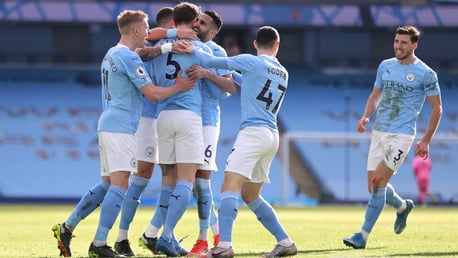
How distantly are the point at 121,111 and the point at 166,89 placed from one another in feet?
1.52

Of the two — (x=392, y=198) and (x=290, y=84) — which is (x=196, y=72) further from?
(x=290, y=84)

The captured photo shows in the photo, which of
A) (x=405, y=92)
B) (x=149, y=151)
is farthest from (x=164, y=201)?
(x=405, y=92)

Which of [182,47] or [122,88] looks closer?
[122,88]

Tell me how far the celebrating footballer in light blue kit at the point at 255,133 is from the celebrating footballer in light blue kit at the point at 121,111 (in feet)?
1.89

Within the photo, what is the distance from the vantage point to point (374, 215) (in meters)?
11.4

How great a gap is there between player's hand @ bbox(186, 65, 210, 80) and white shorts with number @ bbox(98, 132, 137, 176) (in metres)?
0.82

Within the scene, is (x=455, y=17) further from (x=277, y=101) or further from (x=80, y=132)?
(x=277, y=101)

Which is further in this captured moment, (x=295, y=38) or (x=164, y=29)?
(x=295, y=38)

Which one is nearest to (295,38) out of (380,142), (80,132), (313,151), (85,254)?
(313,151)

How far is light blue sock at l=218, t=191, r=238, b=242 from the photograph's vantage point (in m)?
9.00

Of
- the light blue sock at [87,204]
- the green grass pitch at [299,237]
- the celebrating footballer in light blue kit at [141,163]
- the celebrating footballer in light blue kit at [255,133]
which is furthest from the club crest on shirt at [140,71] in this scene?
the green grass pitch at [299,237]

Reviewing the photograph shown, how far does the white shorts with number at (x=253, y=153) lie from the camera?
30.0 ft

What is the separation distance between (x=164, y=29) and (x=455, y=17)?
22518 millimetres

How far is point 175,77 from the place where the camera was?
967cm
